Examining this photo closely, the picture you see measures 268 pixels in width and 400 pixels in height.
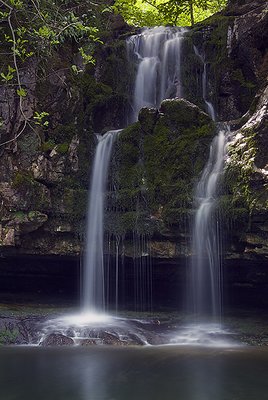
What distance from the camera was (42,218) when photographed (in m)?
12.3

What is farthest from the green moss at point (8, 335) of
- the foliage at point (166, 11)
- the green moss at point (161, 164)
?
the foliage at point (166, 11)

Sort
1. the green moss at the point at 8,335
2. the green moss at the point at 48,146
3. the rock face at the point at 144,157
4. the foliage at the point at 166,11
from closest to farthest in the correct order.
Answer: the green moss at the point at 8,335, the rock face at the point at 144,157, the green moss at the point at 48,146, the foliage at the point at 166,11

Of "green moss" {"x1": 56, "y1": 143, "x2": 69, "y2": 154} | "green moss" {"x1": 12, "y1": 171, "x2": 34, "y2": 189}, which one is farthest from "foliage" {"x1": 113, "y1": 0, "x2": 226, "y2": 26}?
"green moss" {"x1": 12, "y1": 171, "x2": 34, "y2": 189}

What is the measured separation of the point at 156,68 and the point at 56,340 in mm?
9318

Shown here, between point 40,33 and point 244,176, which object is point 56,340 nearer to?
point 244,176

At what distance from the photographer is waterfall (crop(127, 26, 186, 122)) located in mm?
15117

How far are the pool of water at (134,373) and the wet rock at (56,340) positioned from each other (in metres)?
0.45

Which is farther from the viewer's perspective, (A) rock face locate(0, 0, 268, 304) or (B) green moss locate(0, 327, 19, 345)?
(A) rock face locate(0, 0, 268, 304)

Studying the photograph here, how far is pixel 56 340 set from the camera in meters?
10.2

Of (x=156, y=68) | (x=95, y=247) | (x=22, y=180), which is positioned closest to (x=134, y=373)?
(x=95, y=247)

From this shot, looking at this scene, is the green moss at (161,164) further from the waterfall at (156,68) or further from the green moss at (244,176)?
the waterfall at (156,68)

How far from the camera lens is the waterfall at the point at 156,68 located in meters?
15.1

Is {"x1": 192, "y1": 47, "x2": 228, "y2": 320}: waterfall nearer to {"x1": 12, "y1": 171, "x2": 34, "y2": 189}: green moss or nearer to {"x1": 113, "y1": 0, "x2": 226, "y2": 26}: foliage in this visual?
{"x1": 12, "y1": 171, "x2": 34, "y2": 189}: green moss

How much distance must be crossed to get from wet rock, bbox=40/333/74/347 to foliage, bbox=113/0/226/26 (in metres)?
Result: 13.2
